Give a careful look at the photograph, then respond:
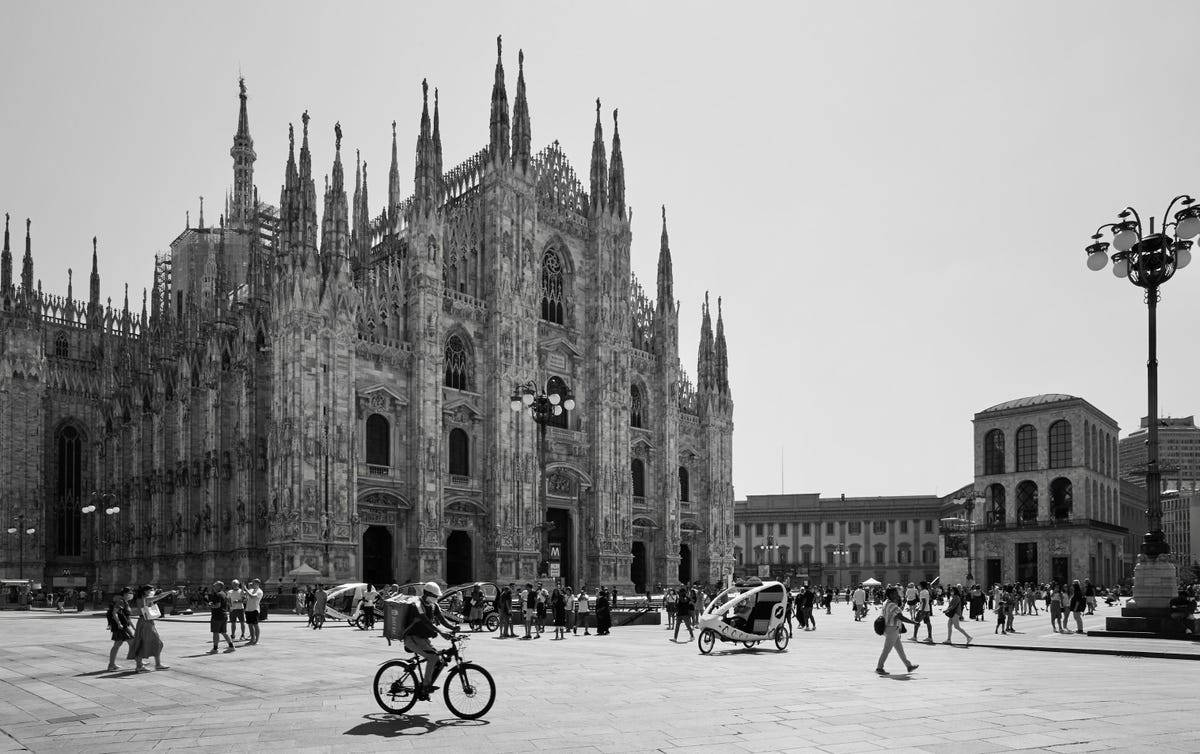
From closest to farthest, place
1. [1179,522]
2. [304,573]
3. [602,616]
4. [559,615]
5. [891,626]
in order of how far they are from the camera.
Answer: [891,626] < [559,615] < [602,616] < [304,573] < [1179,522]

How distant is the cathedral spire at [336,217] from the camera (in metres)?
49.0

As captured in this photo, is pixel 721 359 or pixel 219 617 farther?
pixel 721 359

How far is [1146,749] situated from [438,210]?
46540mm

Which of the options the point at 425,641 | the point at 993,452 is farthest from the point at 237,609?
the point at 993,452

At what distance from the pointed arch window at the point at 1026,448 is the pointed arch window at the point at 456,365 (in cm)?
5045

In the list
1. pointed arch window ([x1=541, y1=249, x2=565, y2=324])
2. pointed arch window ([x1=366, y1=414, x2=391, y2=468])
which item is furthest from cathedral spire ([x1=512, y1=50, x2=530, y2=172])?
pointed arch window ([x1=366, y1=414, x2=391, y2=468])

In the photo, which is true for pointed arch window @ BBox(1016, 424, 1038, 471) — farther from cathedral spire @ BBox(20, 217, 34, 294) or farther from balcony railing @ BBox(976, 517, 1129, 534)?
cathedral spire @ BBox(20, 217, 34, 294)

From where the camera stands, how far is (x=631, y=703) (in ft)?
44.8

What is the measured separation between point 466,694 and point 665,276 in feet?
182

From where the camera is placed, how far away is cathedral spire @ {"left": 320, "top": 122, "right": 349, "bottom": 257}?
161 feet

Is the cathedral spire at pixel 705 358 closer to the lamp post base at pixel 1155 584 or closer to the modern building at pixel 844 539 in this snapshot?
the modern building at pixel 844 539

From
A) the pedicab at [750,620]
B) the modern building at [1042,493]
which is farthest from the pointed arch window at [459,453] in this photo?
the modern building at [1042,493]

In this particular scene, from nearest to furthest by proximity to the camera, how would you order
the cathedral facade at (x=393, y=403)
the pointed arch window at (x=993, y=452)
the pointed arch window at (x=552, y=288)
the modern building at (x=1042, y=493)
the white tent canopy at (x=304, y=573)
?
the white tent canopy at (x=304, y=573), the cathedral facade at (x=393, y=403), the pointed arch window at (x=552, y=288), the modern building at (x=1042, y=493), the pointed arch window at (x=993, y=452)

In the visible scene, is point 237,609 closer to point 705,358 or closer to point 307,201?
point 307,201
